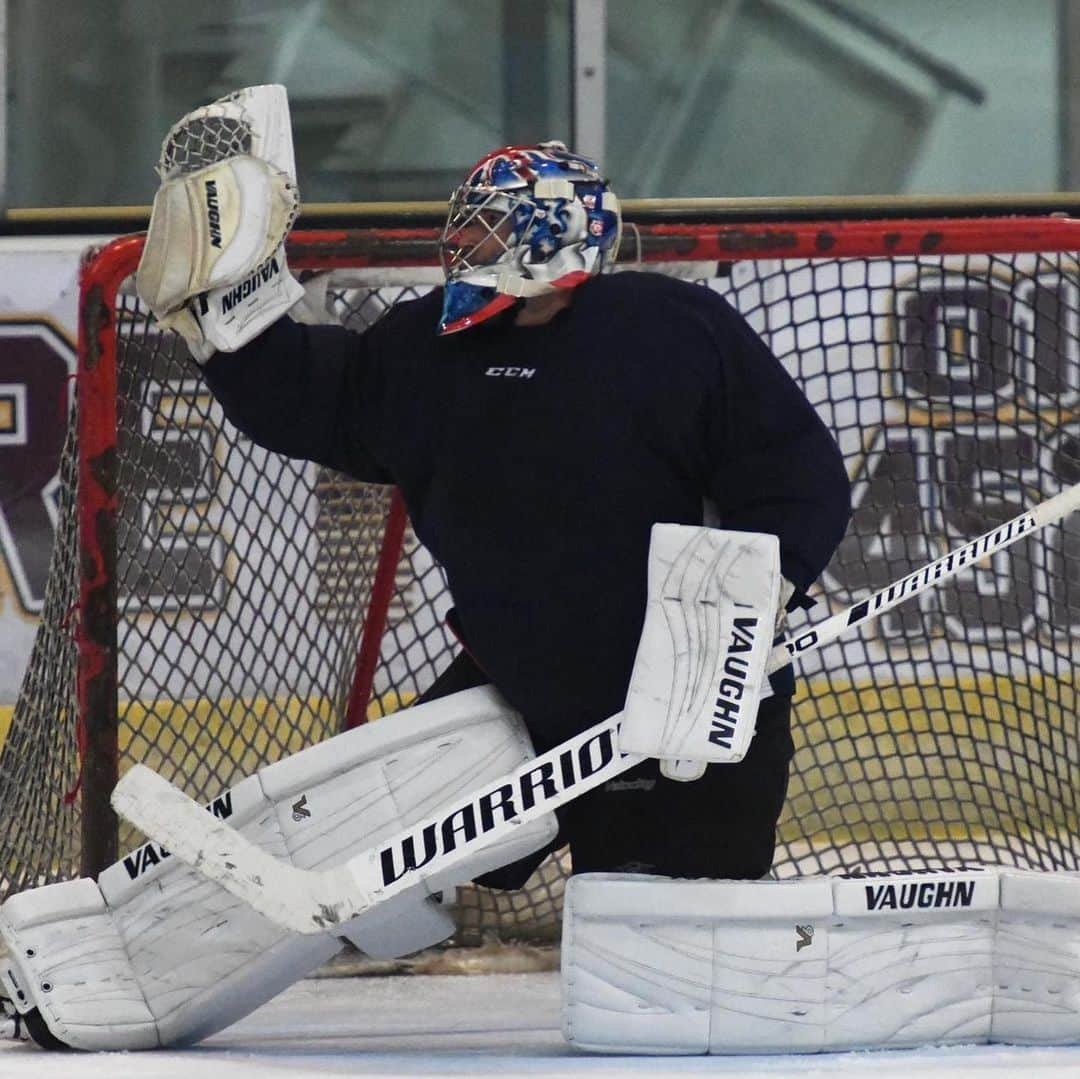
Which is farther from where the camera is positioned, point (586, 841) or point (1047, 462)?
point (1047, 462)

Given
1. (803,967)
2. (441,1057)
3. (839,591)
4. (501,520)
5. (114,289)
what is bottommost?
(441,1057)

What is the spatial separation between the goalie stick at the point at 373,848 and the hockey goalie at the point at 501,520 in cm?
3

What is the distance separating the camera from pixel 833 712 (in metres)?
3.21

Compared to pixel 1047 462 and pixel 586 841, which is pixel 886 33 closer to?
pixel 1047 462

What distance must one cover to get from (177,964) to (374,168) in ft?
7.03

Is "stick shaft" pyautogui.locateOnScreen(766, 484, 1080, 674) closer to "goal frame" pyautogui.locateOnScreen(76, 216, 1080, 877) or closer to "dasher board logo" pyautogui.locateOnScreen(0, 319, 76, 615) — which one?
"goal frame" pyautogui.locateOnScreen(76, 216, 1080, 877)

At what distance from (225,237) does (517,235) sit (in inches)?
12.9

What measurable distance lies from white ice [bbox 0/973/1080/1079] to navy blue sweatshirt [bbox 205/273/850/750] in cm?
39

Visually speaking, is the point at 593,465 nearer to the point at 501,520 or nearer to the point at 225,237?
the point at 501,520

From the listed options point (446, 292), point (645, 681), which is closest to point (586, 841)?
point (645, 681)

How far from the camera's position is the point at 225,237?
2053 mm

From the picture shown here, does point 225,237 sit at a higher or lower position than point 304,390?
higher

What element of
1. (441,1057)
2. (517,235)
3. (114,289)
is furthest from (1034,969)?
(114,289)

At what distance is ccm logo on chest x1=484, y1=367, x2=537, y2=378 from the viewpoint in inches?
80.7
